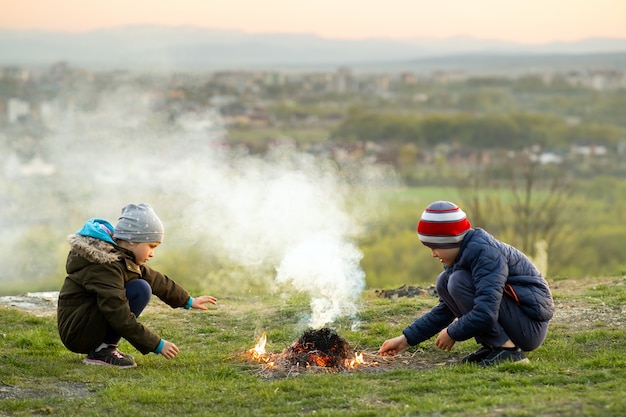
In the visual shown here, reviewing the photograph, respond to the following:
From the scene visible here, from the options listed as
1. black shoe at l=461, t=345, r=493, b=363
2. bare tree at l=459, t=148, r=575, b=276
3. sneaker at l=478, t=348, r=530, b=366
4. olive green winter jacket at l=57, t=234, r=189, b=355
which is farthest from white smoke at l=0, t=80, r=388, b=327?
bare tree at l=459, t=148, r=575, b=276

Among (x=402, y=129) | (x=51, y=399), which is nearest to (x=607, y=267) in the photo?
(x=402, y=129)

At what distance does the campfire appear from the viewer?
806cm

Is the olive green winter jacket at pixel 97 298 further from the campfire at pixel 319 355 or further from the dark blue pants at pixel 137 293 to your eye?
the campfire at pixel 319 355

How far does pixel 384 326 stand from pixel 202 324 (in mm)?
2208

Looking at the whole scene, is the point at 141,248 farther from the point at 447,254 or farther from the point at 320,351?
the point at 447,254

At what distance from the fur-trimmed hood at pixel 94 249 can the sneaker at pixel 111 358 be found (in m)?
0.93

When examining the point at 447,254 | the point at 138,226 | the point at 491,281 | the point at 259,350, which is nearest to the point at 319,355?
the point at 259,350

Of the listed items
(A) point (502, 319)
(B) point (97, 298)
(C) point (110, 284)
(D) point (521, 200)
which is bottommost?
(D) point (521, 200)

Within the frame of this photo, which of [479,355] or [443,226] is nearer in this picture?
[443,226]

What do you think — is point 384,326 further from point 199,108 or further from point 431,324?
point 199,108

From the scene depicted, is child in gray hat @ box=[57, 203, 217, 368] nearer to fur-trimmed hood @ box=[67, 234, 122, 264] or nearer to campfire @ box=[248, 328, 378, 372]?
fur-trimmed hood @ box=[67, 234, 122, 264]

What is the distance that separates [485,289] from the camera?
7387 millimetres

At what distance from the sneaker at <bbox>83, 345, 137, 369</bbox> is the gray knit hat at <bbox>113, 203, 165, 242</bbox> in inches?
43.4

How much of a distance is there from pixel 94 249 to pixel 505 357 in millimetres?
3602
